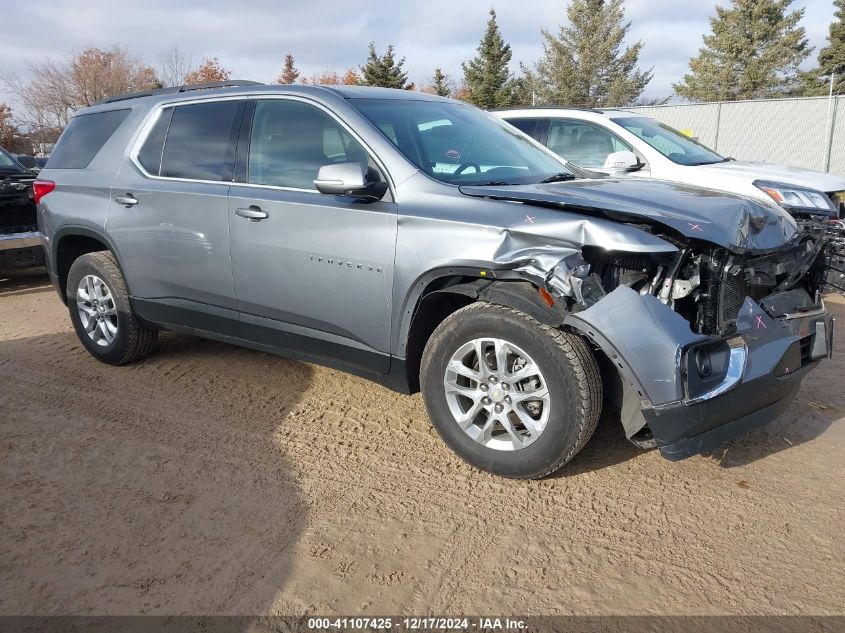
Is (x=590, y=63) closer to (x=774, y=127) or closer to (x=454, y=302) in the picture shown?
(x=774, y=127)

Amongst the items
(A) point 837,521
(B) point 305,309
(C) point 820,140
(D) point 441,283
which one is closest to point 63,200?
(B) point 305,309

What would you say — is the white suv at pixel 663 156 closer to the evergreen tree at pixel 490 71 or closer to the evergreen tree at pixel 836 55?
the evergreen tree at pixel 490 71

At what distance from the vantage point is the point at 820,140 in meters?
19.0

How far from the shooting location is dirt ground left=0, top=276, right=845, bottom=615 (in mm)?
2553

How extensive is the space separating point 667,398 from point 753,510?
75 centimetres

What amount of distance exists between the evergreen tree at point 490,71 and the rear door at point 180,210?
36008mm

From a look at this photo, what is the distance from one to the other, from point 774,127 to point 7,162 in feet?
63.4

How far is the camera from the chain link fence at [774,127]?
18781mm

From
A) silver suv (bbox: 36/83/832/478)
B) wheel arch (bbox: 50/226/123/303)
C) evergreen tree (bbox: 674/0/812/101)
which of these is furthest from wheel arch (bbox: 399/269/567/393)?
evergreen tree (bbox: 674/0/812/101)

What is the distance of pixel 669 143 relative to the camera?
8.04 metres

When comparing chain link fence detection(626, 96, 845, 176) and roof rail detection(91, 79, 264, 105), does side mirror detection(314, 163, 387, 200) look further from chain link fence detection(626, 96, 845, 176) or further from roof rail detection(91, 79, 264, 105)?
chain link fence detection(626, 96, 845, 176)

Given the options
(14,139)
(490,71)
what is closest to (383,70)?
(490,71)

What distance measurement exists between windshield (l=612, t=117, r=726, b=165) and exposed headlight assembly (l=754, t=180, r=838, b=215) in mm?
1147

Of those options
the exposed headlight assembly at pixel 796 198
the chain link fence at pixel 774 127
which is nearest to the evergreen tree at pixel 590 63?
the chain link fence at pixel 774 127
